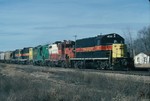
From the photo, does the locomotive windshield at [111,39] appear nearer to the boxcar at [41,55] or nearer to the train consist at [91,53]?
the train consist at [91,53]

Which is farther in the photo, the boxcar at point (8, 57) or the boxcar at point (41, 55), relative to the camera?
the boxcar at point (8, 57)

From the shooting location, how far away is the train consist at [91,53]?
127 feet

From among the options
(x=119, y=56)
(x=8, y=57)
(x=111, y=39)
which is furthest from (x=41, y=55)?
(x=8, y=57)

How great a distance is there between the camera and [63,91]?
17.2 metres

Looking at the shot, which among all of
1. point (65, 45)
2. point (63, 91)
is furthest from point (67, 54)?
point (63, 91)

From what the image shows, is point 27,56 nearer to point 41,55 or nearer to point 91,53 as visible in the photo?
point 41,55

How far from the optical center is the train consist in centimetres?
3875

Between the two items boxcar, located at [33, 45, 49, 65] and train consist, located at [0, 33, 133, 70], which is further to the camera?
boxcar, located at [33, 45, 49, 65]

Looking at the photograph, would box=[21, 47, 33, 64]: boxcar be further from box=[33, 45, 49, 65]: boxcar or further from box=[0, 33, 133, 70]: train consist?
box=[0, 33, 133, 70]: train consist

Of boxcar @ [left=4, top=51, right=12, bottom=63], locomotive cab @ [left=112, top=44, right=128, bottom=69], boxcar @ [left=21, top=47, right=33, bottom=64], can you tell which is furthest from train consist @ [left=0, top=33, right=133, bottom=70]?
boxcar @ [left=4, top=51, right=12, bottom=63]

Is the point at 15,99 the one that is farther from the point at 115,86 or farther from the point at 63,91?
the point at 115,86

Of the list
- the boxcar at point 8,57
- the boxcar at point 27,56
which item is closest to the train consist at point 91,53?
the boxcar at point 27,56

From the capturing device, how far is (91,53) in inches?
1670

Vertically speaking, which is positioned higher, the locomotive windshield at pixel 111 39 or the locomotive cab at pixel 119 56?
the locomotive windshield at pixel 111 39
